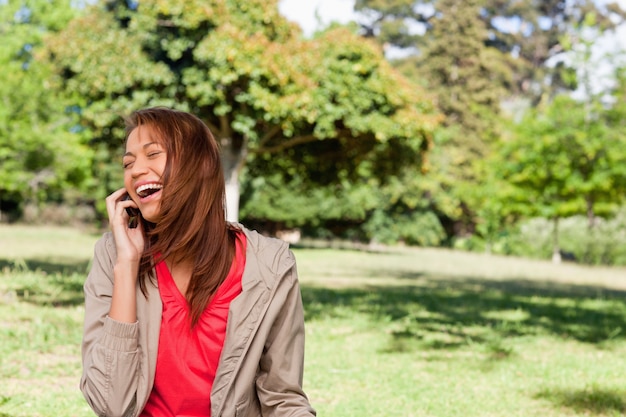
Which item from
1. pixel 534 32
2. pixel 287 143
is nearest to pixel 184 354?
pixel 287 143

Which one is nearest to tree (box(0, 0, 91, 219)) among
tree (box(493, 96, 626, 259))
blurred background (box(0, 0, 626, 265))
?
blurred background (box(0, 0, 626, 265))

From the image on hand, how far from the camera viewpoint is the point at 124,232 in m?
2.19

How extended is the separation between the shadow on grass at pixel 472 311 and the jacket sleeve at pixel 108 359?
551 cm

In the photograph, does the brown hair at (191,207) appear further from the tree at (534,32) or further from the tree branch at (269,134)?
the tree at (534,32)

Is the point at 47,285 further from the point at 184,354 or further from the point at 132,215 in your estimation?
the point at 184,354

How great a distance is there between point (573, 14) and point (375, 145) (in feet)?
154

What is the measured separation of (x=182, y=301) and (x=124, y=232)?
261 mm

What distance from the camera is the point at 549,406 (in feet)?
17.2

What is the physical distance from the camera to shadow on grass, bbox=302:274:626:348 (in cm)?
850

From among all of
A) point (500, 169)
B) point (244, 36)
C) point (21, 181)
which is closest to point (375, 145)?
point (244, 36)

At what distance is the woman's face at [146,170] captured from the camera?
2.13 meters

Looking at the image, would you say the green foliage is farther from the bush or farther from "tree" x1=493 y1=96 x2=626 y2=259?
the bush

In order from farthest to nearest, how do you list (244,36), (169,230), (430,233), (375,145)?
(430,233)
(375,145)
(244,36)
(169,230)

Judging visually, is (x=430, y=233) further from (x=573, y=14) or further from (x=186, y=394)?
(x=186, y=394)
